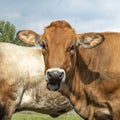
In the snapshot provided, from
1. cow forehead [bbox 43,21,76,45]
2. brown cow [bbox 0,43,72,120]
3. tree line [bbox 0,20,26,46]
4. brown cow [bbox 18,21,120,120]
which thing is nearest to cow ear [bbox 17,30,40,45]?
brown cow [bbox 18,21,120,120]

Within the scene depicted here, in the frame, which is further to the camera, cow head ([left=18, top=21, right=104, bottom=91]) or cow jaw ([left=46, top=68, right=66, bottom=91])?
cow head ([left=18, top=21, right=104, bottom=91])

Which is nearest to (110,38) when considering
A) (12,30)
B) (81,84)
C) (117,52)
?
(117,52)

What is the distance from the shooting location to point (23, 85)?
1382 cm

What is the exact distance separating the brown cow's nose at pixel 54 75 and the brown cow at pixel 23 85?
4561 millimetres

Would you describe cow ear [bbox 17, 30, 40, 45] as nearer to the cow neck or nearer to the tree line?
the cow neck

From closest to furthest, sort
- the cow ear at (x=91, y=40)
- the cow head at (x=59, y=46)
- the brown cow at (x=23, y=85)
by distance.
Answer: the cow head at (x=59, y=46)
the cow ear at (x=91, y=40)
the brown cow at (x=23, y=85)

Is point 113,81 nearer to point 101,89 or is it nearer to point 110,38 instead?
point 101,89

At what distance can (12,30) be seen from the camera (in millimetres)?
74938

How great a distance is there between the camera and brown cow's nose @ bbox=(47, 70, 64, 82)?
9.12 meters

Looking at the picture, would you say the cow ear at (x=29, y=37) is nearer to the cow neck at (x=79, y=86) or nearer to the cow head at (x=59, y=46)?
the cow head at (x=59, y=46)

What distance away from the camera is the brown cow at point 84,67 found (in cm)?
958

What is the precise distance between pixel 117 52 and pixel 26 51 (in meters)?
4.01

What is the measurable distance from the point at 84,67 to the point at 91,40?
931 mm

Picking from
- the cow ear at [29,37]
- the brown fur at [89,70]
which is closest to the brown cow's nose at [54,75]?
the brown fur at [89,70]
